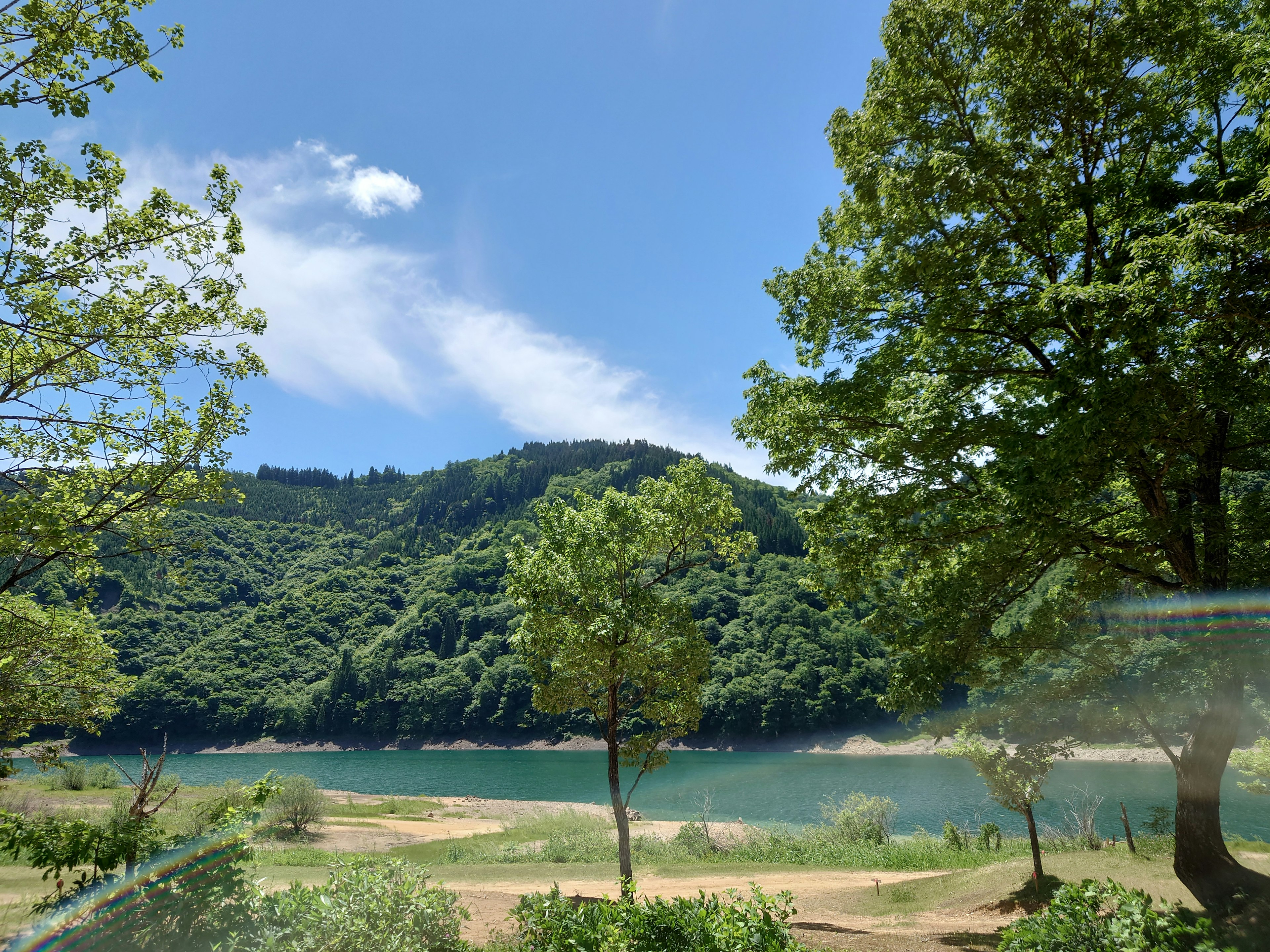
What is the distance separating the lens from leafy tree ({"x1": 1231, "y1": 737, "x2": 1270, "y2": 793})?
1728 cm

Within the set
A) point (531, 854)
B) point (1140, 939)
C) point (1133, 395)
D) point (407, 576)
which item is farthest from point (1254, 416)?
point (407, 576)

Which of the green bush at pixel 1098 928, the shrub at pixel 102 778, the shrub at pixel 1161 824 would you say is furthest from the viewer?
the shrub at pixel 102 778

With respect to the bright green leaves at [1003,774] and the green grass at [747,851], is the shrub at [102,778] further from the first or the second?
the bright green leaves at [1003,774]

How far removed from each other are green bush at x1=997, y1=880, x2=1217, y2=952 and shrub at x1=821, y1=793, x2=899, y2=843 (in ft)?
71.6

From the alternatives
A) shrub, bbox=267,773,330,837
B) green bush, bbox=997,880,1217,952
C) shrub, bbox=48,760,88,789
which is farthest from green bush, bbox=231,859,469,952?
shrub, bbox=48,760,88,789

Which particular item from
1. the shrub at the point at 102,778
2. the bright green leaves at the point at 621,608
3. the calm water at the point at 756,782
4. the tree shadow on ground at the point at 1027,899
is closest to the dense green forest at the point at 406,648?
the calm water at the point at 756,782

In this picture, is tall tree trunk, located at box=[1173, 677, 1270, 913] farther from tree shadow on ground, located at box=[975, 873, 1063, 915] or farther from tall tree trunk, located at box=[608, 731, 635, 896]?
tall tree trunk, located at box=[608, 731, 635, 896]

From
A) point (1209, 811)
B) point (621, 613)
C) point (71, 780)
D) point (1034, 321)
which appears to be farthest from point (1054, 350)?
point (71, 780)

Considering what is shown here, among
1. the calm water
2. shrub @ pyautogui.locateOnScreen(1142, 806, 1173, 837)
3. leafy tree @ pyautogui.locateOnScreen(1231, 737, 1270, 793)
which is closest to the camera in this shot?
shrub @ pyautogui.locateOnScreen(1142, 806, 1173, 837)

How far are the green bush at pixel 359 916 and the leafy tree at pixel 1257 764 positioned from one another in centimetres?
2226

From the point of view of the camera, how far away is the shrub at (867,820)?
77.4ft

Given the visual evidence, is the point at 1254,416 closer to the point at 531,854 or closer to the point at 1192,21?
the point at 1192,21

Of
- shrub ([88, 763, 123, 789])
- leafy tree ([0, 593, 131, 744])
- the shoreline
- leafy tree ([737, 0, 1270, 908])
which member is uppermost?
leafy tree ([737, 0, 1270, 908])

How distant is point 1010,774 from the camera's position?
14297 mm
